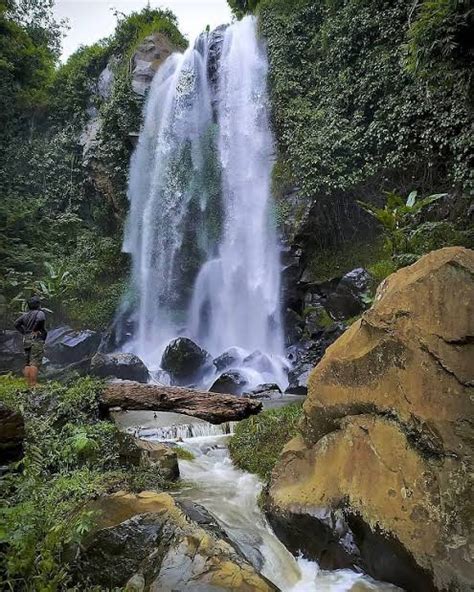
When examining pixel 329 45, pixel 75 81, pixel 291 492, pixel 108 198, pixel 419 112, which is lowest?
pixel 291 492

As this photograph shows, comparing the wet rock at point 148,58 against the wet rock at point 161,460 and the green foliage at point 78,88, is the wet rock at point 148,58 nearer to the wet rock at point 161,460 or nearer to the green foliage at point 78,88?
the green foliage at point 78,88

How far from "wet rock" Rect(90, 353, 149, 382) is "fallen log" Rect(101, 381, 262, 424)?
6312mm

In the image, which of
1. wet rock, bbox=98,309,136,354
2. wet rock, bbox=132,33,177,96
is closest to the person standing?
wet rock, bbox=98,309,136,354

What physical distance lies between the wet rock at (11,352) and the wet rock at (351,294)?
9425mm

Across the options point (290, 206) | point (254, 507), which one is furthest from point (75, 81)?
point (254, 507)

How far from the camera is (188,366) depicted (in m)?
13.3

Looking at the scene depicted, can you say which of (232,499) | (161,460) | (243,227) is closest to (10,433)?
(161,460)

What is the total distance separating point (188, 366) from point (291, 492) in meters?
9.24

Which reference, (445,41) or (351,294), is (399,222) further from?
(445,41)

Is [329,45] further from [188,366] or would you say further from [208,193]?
[188,366]

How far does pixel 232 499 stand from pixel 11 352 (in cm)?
1223

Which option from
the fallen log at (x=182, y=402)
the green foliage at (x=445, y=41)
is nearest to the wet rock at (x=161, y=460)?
the fallen log at (x=182, y=402)

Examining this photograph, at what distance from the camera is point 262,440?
252 inches

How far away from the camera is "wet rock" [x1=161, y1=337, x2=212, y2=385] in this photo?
523 inches
